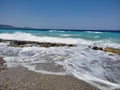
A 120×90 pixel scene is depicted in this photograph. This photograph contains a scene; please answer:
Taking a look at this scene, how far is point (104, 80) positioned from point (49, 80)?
1.34 metres

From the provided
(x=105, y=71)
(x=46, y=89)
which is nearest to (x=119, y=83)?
(x=105, y=71)

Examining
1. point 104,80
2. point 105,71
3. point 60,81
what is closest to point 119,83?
point 104,80

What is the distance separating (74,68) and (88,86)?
1.45 m

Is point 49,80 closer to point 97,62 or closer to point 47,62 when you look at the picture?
point 47,62

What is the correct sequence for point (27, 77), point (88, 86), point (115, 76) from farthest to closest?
point (115, 76) → point (27, 77) → point (88, 86)

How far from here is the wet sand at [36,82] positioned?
3.72m

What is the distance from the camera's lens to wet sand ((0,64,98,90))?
12.2 ft

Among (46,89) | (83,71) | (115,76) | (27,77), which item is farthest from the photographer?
(83,71)

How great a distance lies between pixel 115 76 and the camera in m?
4.85

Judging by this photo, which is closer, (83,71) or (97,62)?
(83,71)

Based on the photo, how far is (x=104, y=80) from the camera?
4.46 m

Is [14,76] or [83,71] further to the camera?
[83,71]

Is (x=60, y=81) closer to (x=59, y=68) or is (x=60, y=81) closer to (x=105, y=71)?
(x=59, y=68)

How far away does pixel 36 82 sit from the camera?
3982 millimetres
